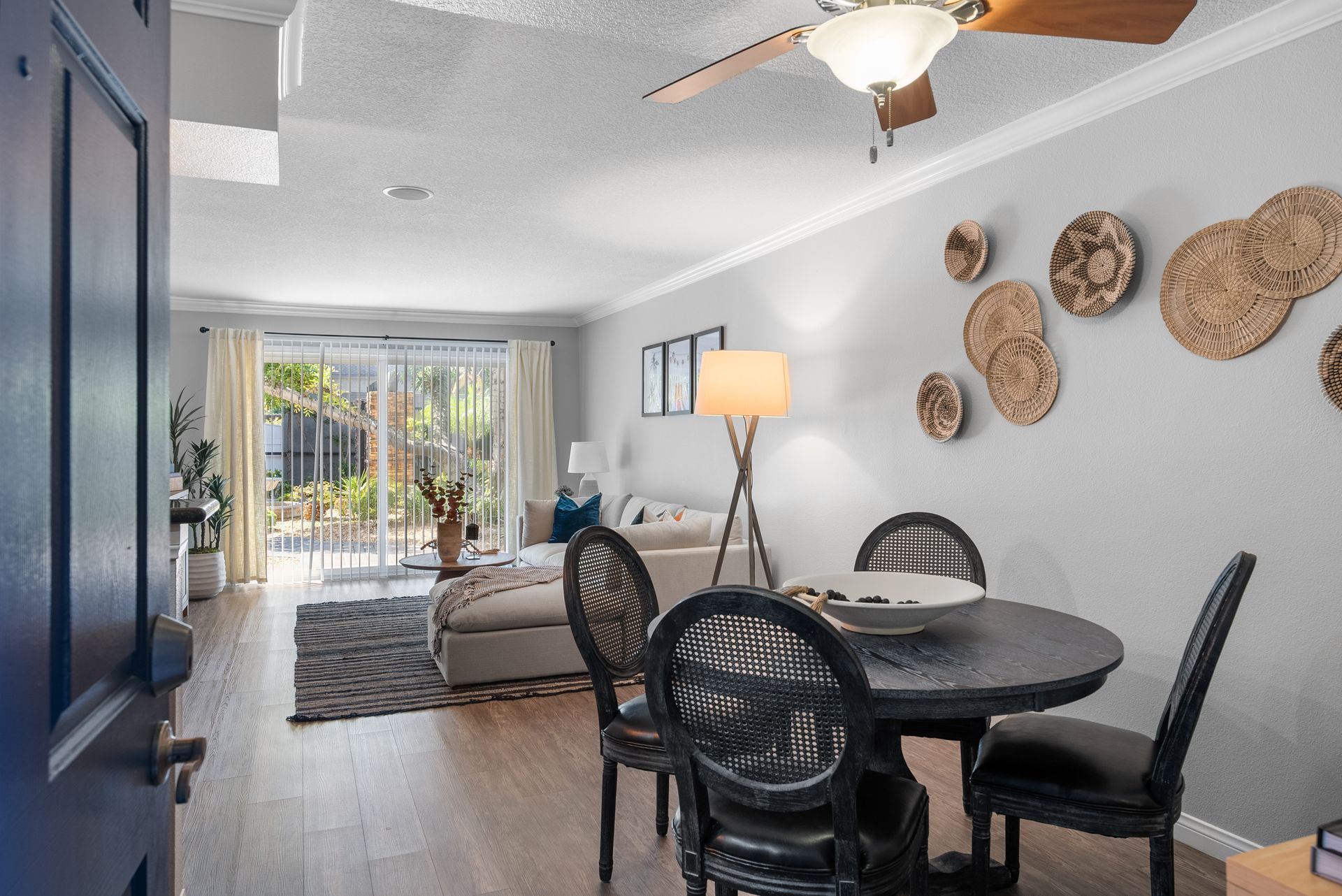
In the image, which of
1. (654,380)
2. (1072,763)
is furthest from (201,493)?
(1072,763)

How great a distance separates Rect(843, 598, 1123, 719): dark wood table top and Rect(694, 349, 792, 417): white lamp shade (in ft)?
6.73

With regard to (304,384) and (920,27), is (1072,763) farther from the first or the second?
(304,384)

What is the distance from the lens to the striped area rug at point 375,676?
417cm

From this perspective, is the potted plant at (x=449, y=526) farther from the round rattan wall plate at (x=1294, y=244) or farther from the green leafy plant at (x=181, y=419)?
the round rattan wall plate at (x=1294, y=244)

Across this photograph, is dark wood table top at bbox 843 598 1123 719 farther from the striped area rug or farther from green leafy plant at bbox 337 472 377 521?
green leafy plant at bbox 337 472 377 521

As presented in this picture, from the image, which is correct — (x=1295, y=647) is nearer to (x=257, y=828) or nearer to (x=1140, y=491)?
(x=1140, y=491)

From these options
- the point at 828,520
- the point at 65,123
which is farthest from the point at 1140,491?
the point at 65,123

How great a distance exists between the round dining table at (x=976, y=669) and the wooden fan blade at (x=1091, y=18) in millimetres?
1346

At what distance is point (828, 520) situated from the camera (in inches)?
181

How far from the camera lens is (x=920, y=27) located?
1658 mm

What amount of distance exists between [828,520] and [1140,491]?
6.05ft

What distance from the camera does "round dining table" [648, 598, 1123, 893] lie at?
1762mm

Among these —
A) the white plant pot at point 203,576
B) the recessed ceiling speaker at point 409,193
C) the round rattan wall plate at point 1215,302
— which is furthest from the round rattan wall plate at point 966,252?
the white plant pot at point 203,576

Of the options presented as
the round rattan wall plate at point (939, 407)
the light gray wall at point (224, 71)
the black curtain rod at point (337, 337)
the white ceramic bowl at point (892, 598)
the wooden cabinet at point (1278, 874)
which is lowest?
the wooden cabinet at point (1278, 874)
